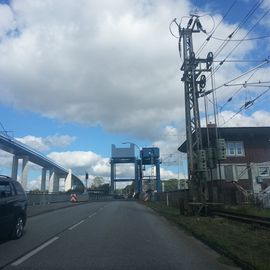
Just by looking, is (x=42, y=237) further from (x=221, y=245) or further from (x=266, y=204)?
(x=266, y=204)

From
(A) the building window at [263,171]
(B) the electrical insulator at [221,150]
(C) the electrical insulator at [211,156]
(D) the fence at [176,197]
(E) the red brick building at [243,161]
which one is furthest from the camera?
(A) the building window at [263,171]

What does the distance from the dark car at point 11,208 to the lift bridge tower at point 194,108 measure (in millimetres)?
11889

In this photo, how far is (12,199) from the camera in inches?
495

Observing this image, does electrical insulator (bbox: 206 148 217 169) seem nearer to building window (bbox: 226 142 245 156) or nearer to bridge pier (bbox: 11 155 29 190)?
building window (bbox: 226 142 245 156)

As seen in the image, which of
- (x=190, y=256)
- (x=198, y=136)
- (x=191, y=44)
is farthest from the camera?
(x=191, y=44)

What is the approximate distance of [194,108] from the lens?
2391 centimetres

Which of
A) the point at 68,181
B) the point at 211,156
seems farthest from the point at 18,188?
the point at 68,181

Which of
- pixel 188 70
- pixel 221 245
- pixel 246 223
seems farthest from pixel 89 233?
pixel 188 70

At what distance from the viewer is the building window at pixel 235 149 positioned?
154ft

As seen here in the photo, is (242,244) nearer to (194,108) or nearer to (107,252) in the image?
(107,252)

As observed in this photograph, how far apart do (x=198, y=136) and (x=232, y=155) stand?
80.6 ft

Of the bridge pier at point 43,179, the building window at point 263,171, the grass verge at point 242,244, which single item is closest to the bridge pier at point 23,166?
the bridge pier at point 43,179

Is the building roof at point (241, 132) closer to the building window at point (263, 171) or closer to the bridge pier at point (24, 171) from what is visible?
the building window at point (263, 171)

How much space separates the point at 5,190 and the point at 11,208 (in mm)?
556
